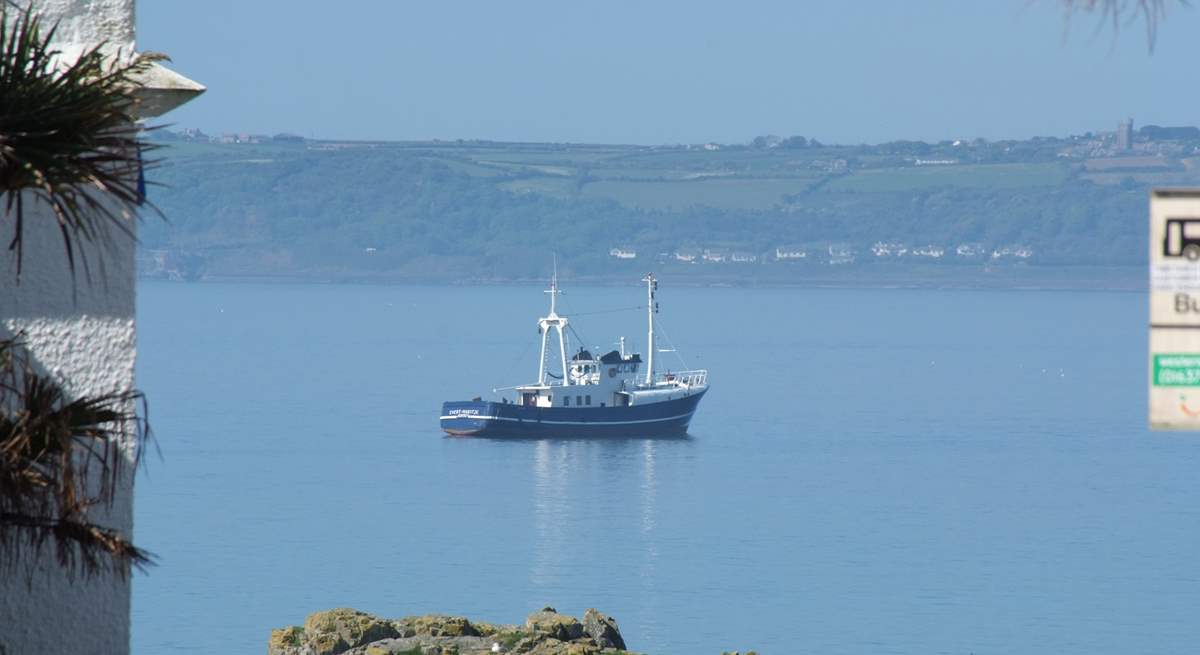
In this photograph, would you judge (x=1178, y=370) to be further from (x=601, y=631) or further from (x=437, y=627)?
(x=601, y=631)

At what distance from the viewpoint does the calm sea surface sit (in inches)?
1738

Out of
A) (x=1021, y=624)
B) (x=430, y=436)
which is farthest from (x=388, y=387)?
(x=1021, y=624)

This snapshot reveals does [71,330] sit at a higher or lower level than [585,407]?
higher

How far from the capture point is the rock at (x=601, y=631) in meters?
16.2

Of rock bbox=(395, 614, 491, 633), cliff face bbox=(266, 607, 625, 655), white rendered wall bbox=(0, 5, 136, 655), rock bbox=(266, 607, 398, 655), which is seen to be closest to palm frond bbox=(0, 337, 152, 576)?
white rendered wall bbox=(0, 5, 136, 655)

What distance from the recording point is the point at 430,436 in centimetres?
8681

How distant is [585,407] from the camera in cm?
7919

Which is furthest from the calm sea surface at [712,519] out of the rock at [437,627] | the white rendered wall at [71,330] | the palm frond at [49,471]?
the palm frond at [49,471]

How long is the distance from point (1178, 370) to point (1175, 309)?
0.40ft

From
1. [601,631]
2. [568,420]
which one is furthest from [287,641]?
[568,420]

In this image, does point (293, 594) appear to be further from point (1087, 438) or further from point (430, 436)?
point (1087, 438)

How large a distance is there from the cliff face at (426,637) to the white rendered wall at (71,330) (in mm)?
6913

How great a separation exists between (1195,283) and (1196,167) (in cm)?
20635

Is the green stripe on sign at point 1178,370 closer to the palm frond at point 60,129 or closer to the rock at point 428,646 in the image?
the palm frond at point 60,129
